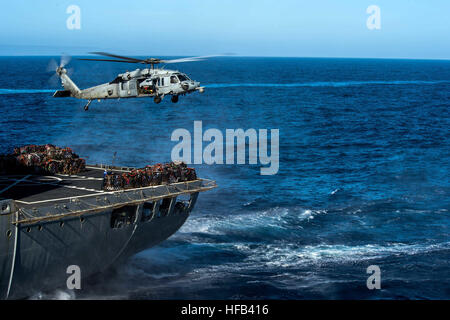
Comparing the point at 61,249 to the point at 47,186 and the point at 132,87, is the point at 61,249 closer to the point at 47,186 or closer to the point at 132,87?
the point at 47,186

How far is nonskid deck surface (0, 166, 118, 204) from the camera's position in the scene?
1960 inches

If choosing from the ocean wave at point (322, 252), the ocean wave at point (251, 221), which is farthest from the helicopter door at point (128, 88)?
the ocean wave at point (322, 252)

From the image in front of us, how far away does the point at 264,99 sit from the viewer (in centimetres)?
17438

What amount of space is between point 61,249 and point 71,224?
7.45 feet

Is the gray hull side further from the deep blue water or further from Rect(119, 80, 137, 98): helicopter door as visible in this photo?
Rect(119, 80, 137, 98): helicopter door

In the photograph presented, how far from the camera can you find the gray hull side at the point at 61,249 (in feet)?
143

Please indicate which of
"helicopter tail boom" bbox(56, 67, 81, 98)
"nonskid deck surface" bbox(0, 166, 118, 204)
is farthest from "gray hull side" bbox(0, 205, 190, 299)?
"helicopter tail boom" bbox(56, 67, 81, 98)

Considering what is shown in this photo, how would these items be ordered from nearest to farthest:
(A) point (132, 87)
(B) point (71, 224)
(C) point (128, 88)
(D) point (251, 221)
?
(B) point (71, 224) → (A) point (132, 87) → (C) point (128, 88) → (D) point (251, 221)

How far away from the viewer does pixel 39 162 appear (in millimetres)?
59500

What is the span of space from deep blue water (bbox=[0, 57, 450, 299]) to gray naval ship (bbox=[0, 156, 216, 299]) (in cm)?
373

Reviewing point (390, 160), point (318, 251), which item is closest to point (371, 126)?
point (390, 160)

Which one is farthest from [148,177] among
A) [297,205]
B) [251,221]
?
[297,205]
